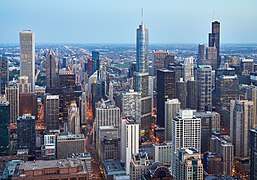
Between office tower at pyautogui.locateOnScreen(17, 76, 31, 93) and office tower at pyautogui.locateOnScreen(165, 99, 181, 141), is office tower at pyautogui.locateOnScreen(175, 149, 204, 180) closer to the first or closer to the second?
office tower at pyautogui.locateOnScreen(165, 99, 181, 141)

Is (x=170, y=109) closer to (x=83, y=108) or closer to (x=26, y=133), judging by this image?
(x=83, y=108)

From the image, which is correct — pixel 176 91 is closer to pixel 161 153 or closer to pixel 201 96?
pixel 201 96

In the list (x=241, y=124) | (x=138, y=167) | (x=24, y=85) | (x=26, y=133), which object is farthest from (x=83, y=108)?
(x=138, y=167)

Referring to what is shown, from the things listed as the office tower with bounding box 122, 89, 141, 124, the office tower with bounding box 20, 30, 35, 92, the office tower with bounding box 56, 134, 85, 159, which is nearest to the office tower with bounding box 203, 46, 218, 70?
the office tower with bounding box 122, 89, 141, 124

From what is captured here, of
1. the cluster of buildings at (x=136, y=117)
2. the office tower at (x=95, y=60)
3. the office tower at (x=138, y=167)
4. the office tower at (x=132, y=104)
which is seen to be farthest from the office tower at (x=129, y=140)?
the office tower at (x=95, y=60)

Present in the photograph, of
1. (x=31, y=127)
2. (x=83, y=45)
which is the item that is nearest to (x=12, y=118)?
(x=31, y=127)
